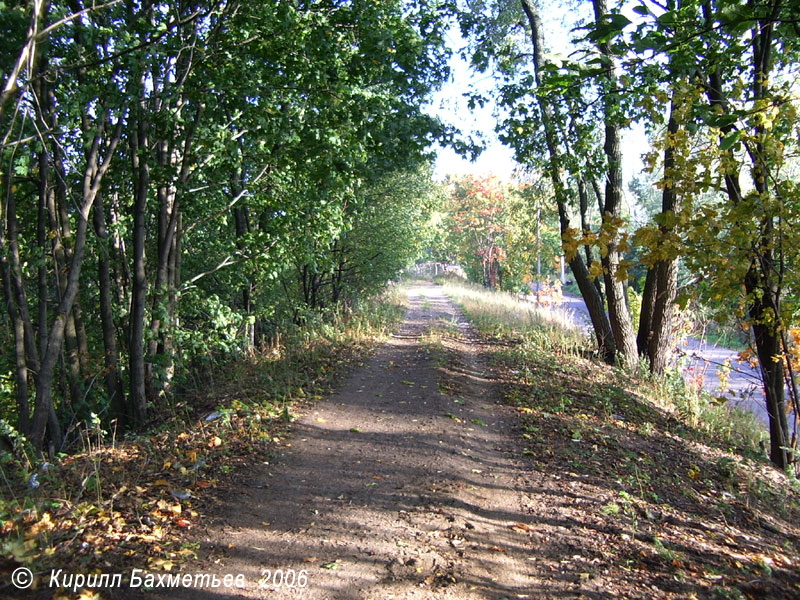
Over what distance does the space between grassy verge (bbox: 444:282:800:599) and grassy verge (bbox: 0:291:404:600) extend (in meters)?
2.65

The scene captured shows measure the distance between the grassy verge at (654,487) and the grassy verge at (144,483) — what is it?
265 centimetres

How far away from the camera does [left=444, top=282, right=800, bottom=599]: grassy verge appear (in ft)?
11.3

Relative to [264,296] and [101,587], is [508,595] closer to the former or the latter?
[101,587]

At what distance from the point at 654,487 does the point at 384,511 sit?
100 inches

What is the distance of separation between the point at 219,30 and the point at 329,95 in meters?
1.48

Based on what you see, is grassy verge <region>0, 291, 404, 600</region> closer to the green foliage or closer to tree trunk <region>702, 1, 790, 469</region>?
the green foliage

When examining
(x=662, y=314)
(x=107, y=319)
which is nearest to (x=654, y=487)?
(x=662, y=314)

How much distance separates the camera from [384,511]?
413cm

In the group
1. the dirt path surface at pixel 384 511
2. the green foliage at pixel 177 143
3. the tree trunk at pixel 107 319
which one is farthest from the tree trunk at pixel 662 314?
the tree trunk at pixel 107 319

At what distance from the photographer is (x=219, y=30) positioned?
6234 millimetres

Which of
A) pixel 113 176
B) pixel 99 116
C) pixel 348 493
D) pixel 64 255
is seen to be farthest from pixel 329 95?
pixel 348 493

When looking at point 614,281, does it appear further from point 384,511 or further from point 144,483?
point 144,483

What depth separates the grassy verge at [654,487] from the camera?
3.44 metres

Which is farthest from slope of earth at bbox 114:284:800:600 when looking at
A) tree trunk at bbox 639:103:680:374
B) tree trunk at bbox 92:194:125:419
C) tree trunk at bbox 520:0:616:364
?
tree trunk at bbox 520:0:616:364
